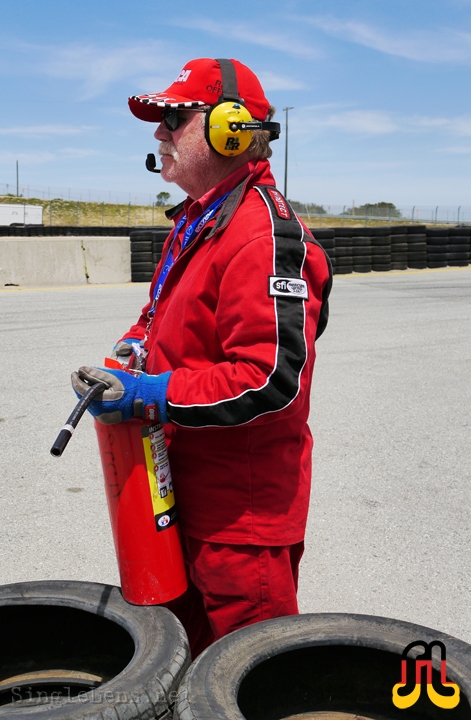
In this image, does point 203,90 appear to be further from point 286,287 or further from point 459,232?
point 459,232

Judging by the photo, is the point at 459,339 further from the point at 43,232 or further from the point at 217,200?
the point at 43,232

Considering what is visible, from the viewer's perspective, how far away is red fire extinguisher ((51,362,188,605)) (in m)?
2.26

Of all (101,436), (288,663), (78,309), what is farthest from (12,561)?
(78,309)

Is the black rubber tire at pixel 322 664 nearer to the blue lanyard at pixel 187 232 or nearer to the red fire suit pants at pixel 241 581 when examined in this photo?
the red fire suit pants at pixel 241 581

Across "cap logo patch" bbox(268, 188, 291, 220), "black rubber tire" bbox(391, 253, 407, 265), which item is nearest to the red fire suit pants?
"cap logo patch" bbox(268, 188, 291, 220)

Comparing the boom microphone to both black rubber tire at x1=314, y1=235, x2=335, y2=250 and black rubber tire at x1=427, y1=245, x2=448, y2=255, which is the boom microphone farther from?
black rubber tire at x1=427, y1=245, x2=448, y2=255

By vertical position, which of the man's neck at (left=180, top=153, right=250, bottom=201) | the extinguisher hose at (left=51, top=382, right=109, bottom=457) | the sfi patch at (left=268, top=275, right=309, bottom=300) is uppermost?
the man's neck at (left=180, top=153, right=250, bottom=201)

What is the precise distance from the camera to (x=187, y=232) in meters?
2.52

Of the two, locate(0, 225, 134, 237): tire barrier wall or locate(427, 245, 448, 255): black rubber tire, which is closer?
locate(427, 245, 448, 255): black rubber tire

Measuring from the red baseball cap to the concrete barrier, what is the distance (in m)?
13.5

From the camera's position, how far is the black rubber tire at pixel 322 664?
1.98 meters

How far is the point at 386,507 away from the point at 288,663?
8.69ft

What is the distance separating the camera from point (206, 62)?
247cm

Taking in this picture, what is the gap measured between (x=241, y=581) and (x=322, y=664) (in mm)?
349
